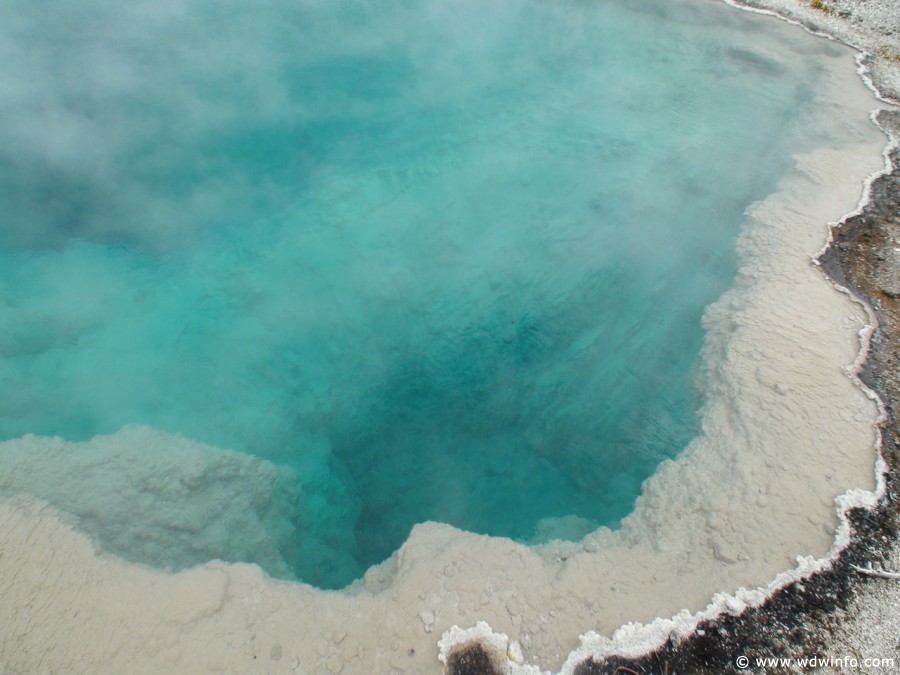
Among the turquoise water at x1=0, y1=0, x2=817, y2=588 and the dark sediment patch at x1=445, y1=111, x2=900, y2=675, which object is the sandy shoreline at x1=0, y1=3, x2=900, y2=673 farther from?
the turquoise water at x1=0, y1=0, x2=817, y2=588

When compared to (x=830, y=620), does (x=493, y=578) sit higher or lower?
lower

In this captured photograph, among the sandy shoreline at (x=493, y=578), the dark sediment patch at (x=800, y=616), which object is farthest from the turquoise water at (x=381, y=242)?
the dark sediment patch at (x=800, y=616)

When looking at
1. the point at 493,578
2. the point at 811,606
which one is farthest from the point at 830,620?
the point at 493,578

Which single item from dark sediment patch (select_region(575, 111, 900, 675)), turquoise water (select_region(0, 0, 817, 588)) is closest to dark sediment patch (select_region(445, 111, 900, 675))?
dark sediment patch (select_region(575, 111, 900, 675))

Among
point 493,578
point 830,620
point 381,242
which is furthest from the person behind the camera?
point 381,242

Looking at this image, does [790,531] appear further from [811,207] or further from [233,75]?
[233,75]

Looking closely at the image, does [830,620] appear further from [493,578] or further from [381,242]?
[381,242]
